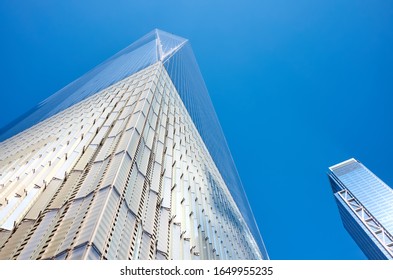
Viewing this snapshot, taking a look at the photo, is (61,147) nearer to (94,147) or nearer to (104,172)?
(94,147)

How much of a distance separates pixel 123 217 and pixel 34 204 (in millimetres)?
2861

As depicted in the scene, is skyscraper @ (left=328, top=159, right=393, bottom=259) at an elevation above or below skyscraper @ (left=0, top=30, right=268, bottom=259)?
above

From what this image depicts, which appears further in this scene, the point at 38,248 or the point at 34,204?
the point at 34,204

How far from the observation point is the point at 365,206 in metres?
154

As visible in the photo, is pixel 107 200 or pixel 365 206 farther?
pixel 365 206

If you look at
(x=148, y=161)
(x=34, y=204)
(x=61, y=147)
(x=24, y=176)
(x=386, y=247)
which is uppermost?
(x=386, y=247)

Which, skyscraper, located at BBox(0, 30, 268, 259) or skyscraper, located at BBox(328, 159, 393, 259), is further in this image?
skyscraper, located at BBox(328, 159, 393, 259)

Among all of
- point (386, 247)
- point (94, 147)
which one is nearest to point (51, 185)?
point (94, 147)

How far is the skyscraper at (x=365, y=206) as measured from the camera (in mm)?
136375

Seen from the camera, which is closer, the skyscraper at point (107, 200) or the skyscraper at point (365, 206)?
the skyscraper at point (107, 200)

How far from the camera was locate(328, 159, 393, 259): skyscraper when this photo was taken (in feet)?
447

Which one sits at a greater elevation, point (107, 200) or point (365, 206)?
point (365, 206)

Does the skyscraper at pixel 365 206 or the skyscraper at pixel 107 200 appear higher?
the skyscraper at pixel 365 206
